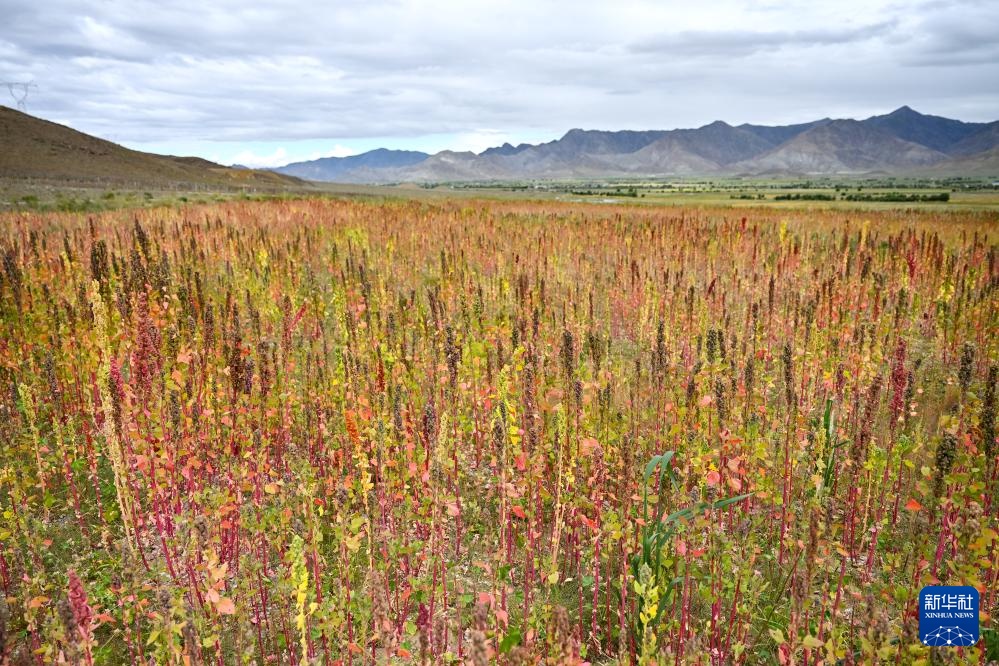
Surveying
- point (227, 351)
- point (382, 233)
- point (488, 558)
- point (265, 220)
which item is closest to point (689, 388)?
point (488, 558)

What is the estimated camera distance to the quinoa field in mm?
2447

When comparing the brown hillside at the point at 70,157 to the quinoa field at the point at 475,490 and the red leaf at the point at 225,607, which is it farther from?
the red leaf at the point at 225,607

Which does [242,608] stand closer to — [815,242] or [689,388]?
[689,388]

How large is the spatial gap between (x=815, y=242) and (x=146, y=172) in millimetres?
103008

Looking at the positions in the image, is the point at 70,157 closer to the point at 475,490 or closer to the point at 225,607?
the point at 475,490

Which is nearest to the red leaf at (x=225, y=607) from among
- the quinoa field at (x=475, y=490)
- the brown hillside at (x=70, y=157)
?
the quinoa field at (x=475, y=490)

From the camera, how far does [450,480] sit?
3.95 metres

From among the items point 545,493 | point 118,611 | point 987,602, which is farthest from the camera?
point 545,493

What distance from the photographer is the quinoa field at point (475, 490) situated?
8.03 feet

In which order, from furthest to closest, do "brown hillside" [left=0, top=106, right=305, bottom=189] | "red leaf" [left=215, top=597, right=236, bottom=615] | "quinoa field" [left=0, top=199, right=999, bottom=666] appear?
"brown hillside" [left=0, top=106, right=305, bottom=189]
"quinoa field" [left=0, top=199, right=999, bottom=666]
"red leaf" [left=215, top=597, right=236, bottom=615]

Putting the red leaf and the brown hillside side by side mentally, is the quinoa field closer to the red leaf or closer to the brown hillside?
the red leaf

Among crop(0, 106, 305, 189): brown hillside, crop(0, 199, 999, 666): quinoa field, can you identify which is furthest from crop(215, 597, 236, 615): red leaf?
crop(0, 106, 305, 189): brown hillside

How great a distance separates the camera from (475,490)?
14.0 ft

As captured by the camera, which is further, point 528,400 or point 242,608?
point 528,400
